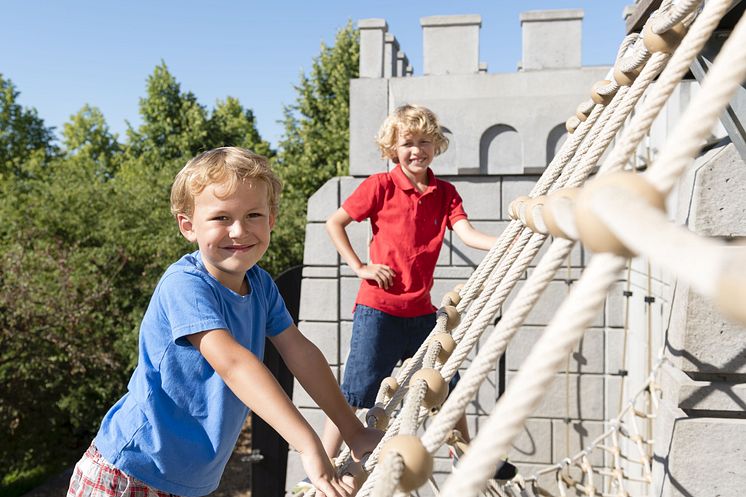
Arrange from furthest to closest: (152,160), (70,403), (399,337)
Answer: (152,160) → (70,403) → (399,337)

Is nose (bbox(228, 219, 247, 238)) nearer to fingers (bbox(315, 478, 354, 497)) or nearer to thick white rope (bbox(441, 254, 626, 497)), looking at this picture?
fingers (bbox(315, 478, 354, 497))

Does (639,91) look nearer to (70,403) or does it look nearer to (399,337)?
(399,337)

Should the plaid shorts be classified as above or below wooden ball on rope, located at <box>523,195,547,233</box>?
below

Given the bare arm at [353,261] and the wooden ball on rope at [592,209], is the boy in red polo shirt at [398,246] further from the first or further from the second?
the wooden ball on rope at [592,209]

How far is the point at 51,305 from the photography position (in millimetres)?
7395

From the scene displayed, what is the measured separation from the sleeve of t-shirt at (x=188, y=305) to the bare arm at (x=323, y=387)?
0.83ft

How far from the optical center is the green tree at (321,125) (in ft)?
51.0

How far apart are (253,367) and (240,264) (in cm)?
28

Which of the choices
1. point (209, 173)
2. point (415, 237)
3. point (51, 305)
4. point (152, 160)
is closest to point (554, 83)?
point (415, 237)

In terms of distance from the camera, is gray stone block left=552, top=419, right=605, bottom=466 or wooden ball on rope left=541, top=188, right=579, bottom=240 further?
gray stone block left=552, top=419, right=605, bottom=466

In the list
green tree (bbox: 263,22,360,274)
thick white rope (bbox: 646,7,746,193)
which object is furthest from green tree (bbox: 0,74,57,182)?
thick white rope (bbox: 646,7,746,193)

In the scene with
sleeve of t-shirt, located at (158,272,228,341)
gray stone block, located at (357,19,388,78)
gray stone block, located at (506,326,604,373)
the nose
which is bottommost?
gray stone block, located at (506,326,604,373)

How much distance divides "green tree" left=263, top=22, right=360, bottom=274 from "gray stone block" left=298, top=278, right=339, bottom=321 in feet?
34.6

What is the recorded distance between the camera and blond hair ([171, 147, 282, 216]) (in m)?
1.43
